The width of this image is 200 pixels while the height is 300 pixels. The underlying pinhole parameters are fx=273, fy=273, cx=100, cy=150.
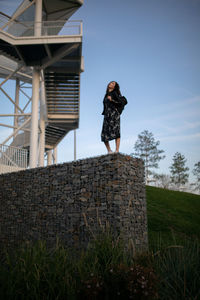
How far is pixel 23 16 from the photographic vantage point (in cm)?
1334

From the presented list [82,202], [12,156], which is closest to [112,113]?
[82,202]

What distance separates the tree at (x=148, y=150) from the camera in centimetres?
2858

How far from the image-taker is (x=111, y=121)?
20.1ft

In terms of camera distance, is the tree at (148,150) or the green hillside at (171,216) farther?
the tree at (148,150)

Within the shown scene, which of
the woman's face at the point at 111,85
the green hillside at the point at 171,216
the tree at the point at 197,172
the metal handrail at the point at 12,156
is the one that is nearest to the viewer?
the woman's face at the point at 111,85

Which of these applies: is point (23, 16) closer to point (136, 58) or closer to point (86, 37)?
point (86, 37)

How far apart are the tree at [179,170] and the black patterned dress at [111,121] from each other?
1024 inches

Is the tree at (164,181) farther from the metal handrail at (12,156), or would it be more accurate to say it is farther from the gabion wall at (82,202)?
the gabion wall at (82,202)

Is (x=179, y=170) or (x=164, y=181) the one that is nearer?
(x=179, y=170)

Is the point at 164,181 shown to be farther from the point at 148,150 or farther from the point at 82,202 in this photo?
the point at 82,202

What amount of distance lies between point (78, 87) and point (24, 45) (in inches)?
176

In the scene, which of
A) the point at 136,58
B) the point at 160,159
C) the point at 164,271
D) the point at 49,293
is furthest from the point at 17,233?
the point at 160,159

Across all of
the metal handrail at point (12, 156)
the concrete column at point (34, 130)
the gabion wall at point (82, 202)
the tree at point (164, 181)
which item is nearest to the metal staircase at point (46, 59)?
the concrete column at point (34, 130)

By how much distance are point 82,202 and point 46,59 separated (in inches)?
328
